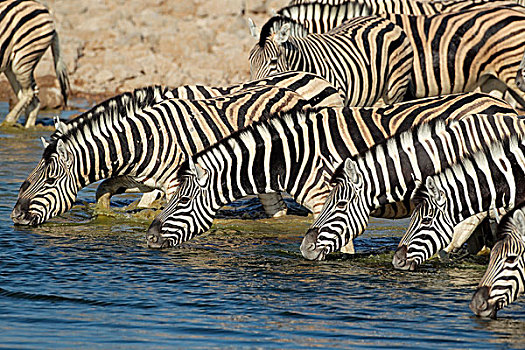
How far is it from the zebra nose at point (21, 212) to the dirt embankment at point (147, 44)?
971 cm

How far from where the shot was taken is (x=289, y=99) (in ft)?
35.0

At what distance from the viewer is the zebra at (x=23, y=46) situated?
1736 centimetres

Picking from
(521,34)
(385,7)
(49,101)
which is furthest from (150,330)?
(49,101)

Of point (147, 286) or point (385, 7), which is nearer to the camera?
point (147, 286)

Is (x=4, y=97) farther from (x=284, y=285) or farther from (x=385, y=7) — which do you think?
(x=284, y=285)

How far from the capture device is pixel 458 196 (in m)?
8.38

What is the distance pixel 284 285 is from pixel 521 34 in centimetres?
769

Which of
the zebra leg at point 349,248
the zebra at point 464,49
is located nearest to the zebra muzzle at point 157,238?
the zebra leg at point 349,248

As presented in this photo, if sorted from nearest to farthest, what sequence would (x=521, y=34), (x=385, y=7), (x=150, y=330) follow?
(x=150, y=330) → (x=521, y=34) → (x=385, y=7)

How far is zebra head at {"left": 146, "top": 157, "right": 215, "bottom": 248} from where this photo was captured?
9.11 m

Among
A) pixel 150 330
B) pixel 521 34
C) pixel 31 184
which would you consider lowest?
pixel 150 330

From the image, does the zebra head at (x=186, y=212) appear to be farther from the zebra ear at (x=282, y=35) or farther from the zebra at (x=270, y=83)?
the zebra ear at (x=282, y=35)

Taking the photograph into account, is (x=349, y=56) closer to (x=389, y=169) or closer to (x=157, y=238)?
(x=389, y=169)

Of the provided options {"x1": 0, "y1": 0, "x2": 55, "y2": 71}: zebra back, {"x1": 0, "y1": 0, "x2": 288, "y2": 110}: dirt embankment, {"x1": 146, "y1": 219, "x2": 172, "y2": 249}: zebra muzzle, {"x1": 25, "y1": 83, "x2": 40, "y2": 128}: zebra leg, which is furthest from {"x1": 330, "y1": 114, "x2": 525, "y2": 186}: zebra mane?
{"x1": 0, "y1": 0, "x2": 288, "y2": 110}: dirt embankment
